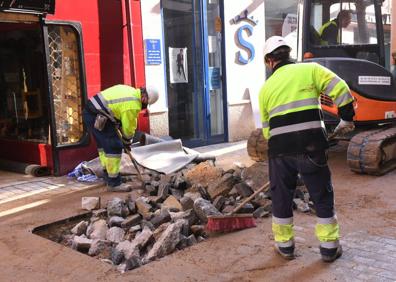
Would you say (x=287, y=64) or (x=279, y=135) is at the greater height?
(x=287, y=64)

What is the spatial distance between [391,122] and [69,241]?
5.21 m

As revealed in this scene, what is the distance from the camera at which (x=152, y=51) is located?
8953mm

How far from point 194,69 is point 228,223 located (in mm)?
5836

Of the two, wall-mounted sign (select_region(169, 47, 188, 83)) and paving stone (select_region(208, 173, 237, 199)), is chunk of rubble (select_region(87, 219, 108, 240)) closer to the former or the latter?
paving stone (select_region(208, 173, 237, 199))

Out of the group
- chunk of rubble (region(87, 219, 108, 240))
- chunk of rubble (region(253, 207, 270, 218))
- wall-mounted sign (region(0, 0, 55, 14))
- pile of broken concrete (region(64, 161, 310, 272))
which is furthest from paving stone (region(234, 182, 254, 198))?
wall-mounted sign (region(0, 0, 55, 14))

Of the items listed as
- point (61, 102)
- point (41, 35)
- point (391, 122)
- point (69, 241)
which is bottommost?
point (69, 241)

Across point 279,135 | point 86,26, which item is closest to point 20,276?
point 279,135

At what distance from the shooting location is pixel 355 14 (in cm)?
741

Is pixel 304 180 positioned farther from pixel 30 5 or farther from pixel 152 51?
pixel 152 51

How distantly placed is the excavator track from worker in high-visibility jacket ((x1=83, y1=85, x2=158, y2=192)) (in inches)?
116

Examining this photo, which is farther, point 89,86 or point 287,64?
point 89,86

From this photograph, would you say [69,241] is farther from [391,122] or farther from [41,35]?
[391,122]

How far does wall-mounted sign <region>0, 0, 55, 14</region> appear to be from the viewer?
6.72m

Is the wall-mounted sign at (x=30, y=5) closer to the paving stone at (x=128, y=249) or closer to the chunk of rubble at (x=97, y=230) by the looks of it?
the chunk of rubble at (x=97, y=230)
